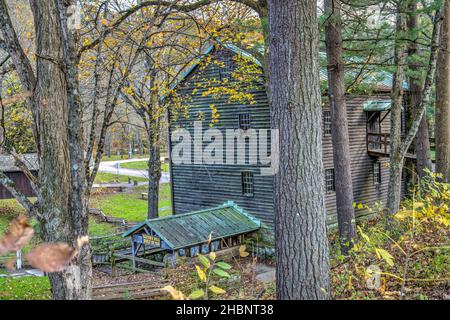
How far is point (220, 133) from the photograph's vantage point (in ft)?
65.0

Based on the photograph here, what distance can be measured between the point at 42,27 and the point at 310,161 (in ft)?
13.6

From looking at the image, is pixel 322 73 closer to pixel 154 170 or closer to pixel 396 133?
pixel 396 133

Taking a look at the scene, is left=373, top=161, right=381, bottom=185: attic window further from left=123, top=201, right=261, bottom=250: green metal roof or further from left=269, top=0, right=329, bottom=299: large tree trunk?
left=269, top=0, right=329, bottom=299: large tree trunk

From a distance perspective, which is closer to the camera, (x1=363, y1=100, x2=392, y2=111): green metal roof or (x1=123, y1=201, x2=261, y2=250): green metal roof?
(x1=123, y1=201, x2=261, y2=250): green metal roof

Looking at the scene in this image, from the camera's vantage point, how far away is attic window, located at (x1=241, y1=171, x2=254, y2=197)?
19016mm

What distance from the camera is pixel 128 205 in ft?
99.4

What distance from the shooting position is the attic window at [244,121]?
61.7 feet

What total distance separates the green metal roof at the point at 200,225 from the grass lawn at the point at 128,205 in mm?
9177

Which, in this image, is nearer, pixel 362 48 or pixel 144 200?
pixel 362 48

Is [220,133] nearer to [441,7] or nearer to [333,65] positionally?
[333,65]

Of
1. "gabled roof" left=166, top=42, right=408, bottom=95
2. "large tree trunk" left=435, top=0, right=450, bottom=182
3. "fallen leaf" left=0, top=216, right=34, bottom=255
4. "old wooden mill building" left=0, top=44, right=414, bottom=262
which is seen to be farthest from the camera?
"old wooden mill building" left=0, top=44, right=414, bottom=262

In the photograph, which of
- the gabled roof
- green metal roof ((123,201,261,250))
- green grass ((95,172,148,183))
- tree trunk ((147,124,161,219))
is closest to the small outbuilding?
green metal roof ((123,201,261,250))

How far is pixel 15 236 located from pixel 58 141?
487 centimetres

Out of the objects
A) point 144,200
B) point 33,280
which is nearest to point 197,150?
point 33,280
